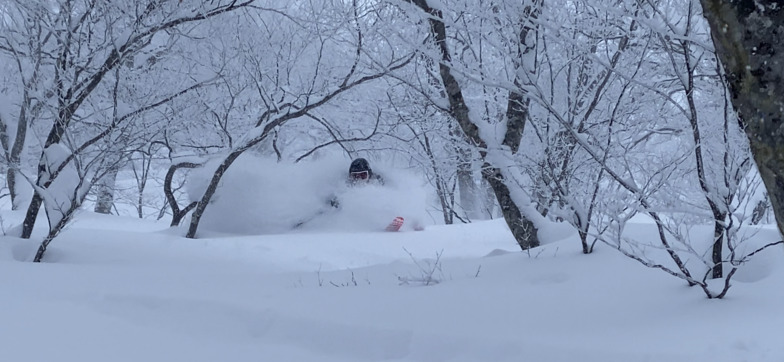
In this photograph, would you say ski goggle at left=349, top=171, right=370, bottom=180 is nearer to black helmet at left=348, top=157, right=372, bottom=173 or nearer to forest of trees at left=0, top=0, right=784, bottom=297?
black helmet at left=348, top=157, right=372, bottom=173

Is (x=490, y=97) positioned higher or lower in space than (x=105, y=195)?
higher

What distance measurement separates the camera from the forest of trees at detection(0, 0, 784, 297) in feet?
11.3

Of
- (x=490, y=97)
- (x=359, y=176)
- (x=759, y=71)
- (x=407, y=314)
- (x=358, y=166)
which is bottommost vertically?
(x=407, y=314)

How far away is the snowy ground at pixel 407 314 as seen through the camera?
9.54ft

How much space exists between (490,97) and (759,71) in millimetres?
5102

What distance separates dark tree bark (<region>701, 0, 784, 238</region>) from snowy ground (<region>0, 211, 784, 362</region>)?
1319 millimetres

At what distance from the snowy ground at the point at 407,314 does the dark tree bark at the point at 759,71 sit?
51.9 inches

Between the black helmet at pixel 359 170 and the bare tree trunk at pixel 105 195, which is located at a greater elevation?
the black helmet at pixel 359 170

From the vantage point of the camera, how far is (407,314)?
3.58m

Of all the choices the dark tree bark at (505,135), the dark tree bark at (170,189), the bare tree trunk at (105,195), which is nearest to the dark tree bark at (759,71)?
the dark tree bark at (505,135)

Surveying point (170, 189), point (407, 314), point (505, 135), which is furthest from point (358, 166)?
point (407, 314)

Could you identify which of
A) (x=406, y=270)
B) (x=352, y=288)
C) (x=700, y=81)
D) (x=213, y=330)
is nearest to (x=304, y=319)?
(x=213, y=330)

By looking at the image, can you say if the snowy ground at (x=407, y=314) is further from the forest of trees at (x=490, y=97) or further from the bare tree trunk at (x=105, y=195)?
the bare tree trunk at (x=105, y=195)

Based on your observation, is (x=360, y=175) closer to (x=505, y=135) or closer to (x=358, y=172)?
(x=358, y=172)
